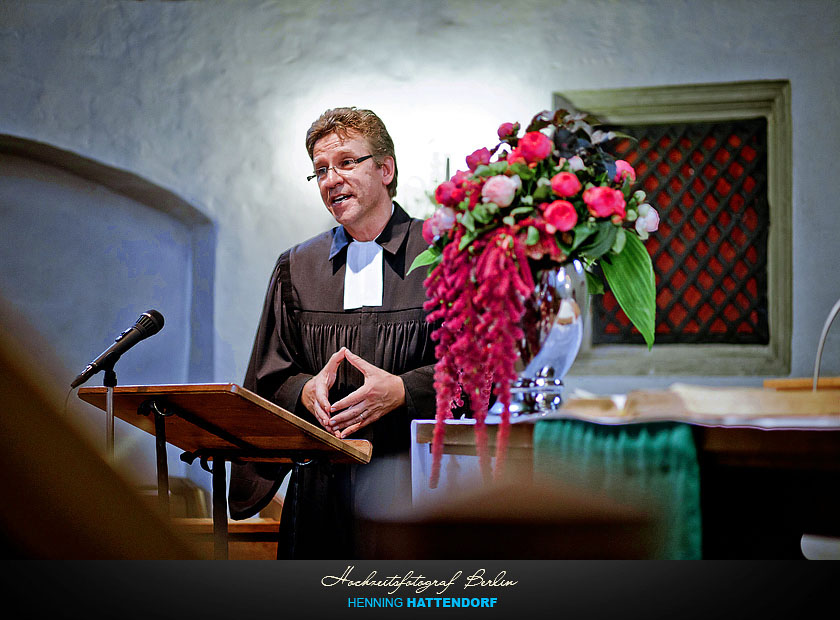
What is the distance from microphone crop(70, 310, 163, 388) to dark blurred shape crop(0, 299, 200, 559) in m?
1.81

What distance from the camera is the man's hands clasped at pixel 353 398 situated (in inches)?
109

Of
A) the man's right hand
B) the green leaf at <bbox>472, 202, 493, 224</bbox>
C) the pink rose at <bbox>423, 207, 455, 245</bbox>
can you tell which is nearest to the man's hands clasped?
the man's right hand

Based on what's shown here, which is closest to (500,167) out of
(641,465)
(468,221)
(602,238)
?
(468,221)

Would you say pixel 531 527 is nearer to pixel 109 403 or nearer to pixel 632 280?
pixel 632 280

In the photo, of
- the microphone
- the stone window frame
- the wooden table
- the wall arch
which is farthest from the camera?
the wall arch

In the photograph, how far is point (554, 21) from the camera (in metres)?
3.28

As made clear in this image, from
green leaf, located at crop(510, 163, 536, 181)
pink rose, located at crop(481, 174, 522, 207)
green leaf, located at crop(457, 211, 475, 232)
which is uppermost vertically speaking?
green leaf, located at crop(510, 163, 536, 181)

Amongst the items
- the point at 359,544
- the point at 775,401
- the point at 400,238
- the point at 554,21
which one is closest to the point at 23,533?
the point at 775,401

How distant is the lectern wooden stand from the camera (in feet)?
6.47

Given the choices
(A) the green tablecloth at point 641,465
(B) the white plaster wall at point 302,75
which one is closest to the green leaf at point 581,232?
(A) the green tablecloth at point 641,465

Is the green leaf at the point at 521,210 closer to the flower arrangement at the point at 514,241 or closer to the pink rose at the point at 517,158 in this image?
the flower arrangement at the point at 514,241

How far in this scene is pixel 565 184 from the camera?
1764mm

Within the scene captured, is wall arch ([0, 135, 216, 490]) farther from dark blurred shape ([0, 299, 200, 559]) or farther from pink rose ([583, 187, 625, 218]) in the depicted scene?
dark blurred shape ([0, 299, 200, 559])

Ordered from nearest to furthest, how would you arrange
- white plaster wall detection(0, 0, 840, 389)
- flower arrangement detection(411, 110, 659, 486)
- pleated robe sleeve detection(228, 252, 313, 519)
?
flower arrangement detection(411, 110, 659, 486), pleated robe sleeve detection(228, 252, 313, 519), white plaster wall detection(0, 0, 840, 389)
